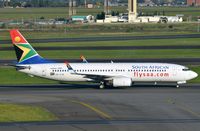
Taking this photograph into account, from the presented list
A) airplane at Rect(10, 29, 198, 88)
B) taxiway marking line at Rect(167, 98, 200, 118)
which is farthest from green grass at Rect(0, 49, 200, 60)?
taxiway marking line at Rect(167, 98, 200, 118)

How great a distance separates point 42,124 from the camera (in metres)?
44.6

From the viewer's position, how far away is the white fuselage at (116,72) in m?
69.1

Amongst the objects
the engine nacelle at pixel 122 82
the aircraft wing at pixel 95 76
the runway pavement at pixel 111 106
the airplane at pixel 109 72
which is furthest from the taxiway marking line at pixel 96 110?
the airplane at pixel 109 72

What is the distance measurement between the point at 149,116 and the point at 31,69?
24104 mm

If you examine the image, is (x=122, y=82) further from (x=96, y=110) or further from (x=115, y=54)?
(x=115, y=54)

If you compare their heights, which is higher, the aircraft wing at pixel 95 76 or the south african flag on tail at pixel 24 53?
the south african flag on tail at pixel 24 53

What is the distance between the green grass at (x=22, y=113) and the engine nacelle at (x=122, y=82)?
1669cm

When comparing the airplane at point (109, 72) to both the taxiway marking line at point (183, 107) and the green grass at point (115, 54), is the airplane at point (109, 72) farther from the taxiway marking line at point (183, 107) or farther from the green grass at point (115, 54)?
the green grass at point (115, 54)

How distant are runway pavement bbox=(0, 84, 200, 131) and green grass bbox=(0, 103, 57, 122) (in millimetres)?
936

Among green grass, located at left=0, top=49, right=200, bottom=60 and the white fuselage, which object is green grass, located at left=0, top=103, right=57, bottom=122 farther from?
green grass, located at left=0, top=49, right=200, bottom=60

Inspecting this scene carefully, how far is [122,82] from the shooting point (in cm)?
6806

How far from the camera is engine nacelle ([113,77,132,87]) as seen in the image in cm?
6794

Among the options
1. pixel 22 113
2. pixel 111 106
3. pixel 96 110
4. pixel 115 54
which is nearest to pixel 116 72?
pixel 111 106

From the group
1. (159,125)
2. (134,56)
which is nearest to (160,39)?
(134,56)
